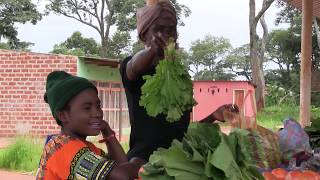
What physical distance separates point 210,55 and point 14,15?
94.5 feet

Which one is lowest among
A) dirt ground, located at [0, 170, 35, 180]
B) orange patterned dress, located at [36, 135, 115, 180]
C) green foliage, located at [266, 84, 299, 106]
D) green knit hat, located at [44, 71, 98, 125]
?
dirt ground, located at [0, 170, 35, 180]

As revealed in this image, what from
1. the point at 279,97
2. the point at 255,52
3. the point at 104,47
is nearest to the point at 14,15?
the point at 104,47

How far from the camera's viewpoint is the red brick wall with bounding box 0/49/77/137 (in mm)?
16359

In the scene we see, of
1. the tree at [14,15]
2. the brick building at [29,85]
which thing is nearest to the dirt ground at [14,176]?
the brick building at [29,85]

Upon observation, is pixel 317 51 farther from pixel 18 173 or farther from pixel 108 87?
pixel 18 173

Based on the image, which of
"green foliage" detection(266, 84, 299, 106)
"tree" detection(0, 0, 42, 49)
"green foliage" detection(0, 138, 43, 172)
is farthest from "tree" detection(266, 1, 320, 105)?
"green foliage" detection(0, 138, 43, 172)

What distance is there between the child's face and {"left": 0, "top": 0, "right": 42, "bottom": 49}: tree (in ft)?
94.9

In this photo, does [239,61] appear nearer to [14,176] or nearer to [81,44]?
[81,44]

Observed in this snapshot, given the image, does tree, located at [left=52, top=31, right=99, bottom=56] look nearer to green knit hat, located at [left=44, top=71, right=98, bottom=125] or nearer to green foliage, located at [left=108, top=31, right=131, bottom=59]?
green foliage, located at [left=108, top=31, right=131, bottom=59]

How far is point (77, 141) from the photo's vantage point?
1.89 m

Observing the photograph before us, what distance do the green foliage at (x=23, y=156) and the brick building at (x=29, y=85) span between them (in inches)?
174

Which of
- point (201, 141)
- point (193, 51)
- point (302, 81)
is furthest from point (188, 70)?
point (193, 51)

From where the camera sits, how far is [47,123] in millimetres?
16375

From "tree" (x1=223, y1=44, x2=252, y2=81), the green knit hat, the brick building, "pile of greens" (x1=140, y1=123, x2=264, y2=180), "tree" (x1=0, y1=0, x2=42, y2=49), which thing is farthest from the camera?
"tree" (x1=223, y1=44, x2=252, y2=81)
